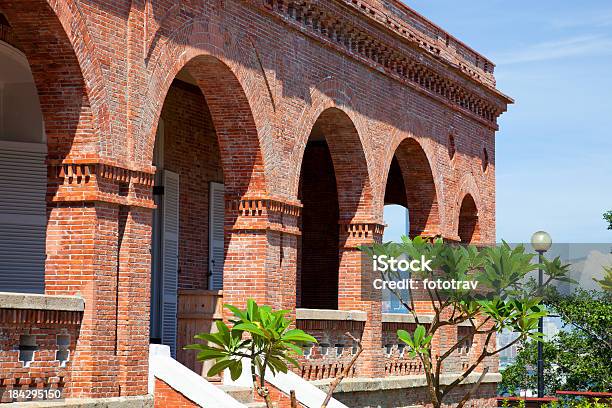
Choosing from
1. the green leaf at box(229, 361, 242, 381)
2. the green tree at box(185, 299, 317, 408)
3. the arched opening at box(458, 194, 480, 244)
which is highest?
the arched opening at box(458, 194, 480, 244)

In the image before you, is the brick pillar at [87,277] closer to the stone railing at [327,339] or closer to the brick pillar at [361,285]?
the stone railing at [327,339]

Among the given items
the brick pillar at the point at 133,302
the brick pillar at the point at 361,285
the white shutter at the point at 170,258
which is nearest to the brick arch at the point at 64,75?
the brick pillar at the point at 133,302

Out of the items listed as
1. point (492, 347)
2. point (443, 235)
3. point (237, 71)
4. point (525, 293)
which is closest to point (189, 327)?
point (237, 71)

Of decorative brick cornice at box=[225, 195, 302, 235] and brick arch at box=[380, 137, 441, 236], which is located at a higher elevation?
brick arch at box=[380, 137, 441, 236]

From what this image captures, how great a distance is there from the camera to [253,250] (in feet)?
53.5

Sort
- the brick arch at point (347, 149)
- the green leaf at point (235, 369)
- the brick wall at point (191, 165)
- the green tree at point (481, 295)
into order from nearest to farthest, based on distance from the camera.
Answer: the green leaf at point (235, 369)
the green tree at point (481, 295)
the brick arch at point (347, 149)
the brick wall at point (191, 165)

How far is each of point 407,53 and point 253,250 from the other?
6.61 metres

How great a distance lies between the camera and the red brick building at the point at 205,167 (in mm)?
12547

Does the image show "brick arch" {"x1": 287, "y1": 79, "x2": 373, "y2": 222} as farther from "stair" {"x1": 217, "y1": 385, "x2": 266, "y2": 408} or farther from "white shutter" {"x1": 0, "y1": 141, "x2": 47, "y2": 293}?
"white shutter" {"x1": 0, "y1": 141, "x2": 47, "y2": 293}

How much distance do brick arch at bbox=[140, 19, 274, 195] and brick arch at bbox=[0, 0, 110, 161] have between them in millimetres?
1165

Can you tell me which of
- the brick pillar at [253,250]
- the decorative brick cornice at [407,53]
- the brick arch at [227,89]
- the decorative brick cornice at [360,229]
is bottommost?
the brick pillar at [253,250]

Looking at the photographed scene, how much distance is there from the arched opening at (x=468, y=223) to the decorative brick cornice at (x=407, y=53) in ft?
6.20

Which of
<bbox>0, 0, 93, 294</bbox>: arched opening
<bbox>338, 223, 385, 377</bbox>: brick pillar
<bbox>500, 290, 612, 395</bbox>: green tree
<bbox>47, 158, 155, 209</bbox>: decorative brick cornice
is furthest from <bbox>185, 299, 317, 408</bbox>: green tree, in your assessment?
<bbox>500, 290, 612, 395</bbox>: green tree

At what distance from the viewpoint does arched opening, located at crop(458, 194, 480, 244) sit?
25.7 meters
